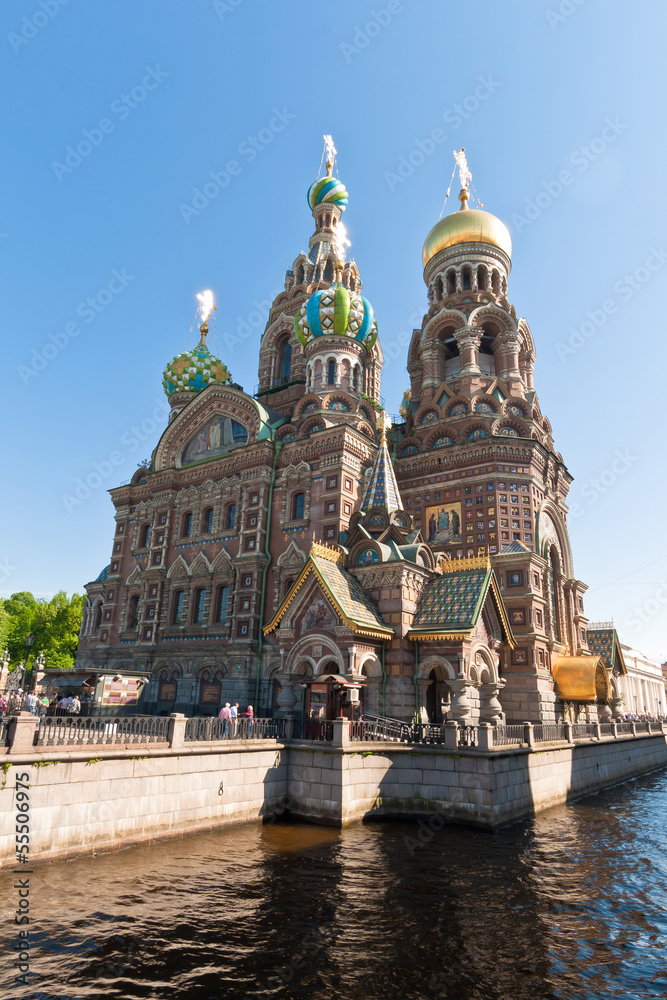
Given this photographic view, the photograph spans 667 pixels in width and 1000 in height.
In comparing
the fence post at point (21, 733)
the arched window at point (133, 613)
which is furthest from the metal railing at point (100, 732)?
the arched window at point (133, 613)

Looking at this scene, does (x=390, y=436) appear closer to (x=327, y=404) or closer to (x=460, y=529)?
(x=327, y=404)

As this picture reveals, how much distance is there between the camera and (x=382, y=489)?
24.6 meters

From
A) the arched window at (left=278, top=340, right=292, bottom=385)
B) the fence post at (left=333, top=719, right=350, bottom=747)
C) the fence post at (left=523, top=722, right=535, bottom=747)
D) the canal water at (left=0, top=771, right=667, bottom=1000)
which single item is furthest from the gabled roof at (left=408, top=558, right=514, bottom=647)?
the arched window at (left=278, top=340, right=292, bottom=385)

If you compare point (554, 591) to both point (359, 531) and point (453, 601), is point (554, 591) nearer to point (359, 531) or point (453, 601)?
point (453, 601)

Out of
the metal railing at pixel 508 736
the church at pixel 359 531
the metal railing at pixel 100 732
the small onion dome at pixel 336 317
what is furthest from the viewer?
the small onion dome at pixel 336 317

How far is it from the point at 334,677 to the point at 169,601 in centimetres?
1643

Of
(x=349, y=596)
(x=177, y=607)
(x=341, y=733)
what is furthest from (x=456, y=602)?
(x=177, y=607)

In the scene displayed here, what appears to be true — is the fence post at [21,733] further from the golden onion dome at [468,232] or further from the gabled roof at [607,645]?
the golden onion dome at [468,232]

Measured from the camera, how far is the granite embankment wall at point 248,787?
11219 millimetres

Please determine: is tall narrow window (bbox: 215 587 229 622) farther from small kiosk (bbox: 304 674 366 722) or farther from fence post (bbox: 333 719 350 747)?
fence post (bbox: 333 719 350 747)

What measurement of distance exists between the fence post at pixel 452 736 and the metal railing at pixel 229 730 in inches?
167

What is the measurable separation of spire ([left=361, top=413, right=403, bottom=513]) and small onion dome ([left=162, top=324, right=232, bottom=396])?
18118mm

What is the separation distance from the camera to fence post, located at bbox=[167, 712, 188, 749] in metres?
13.6

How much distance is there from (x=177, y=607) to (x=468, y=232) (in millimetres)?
26204
